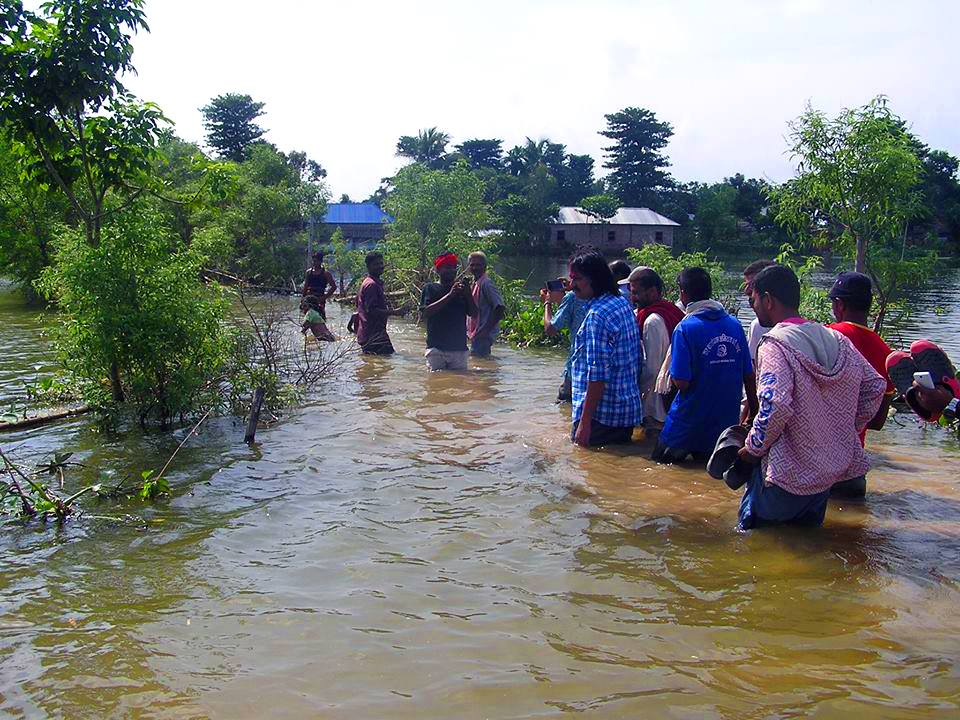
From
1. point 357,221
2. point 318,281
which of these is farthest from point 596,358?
point 357,221

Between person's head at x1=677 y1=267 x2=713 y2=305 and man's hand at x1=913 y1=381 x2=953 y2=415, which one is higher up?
person's head at x1=677 y1=267 x2=713 y2=305

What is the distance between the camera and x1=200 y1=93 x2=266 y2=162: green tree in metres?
58.9

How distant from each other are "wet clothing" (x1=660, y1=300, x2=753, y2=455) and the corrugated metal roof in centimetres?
5194

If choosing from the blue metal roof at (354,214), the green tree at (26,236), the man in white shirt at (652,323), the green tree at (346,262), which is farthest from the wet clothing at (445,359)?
the blue metal roof at (354,214)

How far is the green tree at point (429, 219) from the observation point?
20.5 m

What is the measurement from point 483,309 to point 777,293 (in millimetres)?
7674

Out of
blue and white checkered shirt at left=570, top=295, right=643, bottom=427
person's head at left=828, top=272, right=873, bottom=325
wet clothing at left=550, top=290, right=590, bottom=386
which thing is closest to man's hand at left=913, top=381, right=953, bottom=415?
person's head at left=828, top=272, right=873, bottom=325

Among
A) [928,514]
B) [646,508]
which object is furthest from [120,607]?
[928,514]

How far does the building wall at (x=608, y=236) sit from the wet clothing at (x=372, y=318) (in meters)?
44.7

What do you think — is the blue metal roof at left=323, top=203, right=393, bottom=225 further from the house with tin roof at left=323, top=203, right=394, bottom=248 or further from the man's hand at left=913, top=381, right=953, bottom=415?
the man's hand at left=913, top=381, right=953, bottom=415

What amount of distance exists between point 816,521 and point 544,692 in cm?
225

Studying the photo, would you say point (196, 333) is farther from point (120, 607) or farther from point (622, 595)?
point (622, 595)

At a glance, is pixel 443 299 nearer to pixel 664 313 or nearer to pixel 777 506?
pixel 664 313

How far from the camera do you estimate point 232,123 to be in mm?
59625
